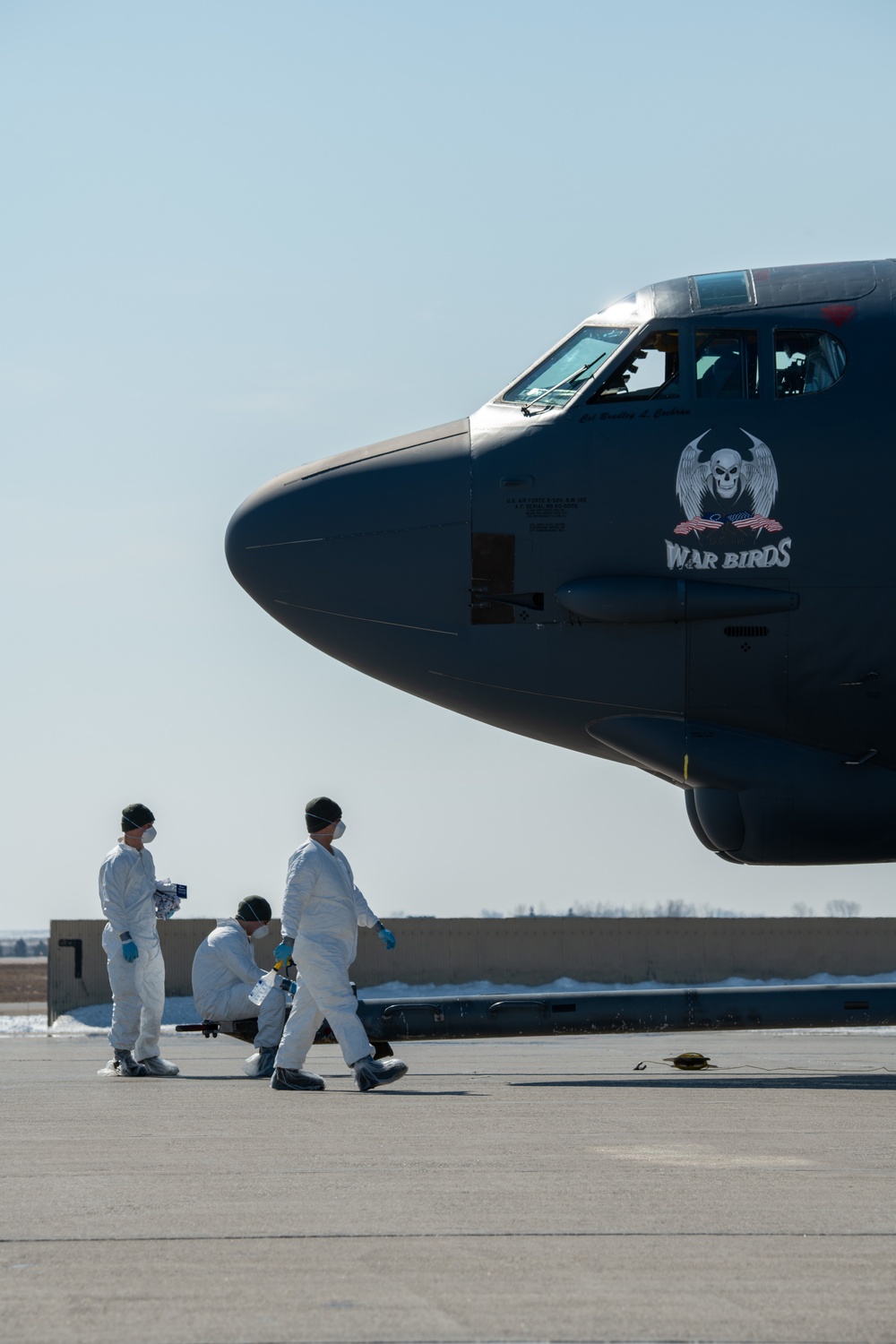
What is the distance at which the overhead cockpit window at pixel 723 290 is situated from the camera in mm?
11523

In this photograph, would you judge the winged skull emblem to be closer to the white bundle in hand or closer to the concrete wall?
the white bundle in hand

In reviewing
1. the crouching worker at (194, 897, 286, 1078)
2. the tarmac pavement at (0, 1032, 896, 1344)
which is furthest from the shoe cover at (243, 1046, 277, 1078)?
the tarmac pavement at (0, 1032, 896, 1344)

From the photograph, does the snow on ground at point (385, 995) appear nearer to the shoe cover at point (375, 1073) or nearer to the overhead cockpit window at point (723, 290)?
the shoe cover at point (375, 1073)

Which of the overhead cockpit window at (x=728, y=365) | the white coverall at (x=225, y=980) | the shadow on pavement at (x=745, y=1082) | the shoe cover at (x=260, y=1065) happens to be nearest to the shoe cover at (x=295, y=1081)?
the shadow on pavement at (x=745, y=1082)

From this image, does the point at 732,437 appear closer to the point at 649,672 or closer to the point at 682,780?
the point at 649,672

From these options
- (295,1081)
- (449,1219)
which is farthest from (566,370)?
(449,1219)

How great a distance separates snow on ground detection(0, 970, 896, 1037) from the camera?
21859 millimetres

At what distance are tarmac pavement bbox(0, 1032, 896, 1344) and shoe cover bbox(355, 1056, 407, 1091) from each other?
466mm

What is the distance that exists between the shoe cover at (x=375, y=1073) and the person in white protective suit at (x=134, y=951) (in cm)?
283

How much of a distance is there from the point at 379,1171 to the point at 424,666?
586cm

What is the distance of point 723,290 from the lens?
11.6 meters

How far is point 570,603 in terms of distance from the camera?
446 inches

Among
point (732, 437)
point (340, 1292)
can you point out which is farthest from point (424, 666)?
point (340, 1292)

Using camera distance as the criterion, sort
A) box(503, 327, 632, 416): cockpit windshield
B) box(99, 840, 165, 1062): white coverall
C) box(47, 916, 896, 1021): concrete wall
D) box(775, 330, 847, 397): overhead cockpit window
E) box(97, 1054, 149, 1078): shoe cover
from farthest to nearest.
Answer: box(47, 916, 896, 1021): concrete wall → box(99, 840, 165, 1062): white coverall → box(97, 1054, 149, 1078): shoe cover → box(503, 327, 632, 416): cockpit windshield → box(775, 330, 847, 397): overhead cockpit window
